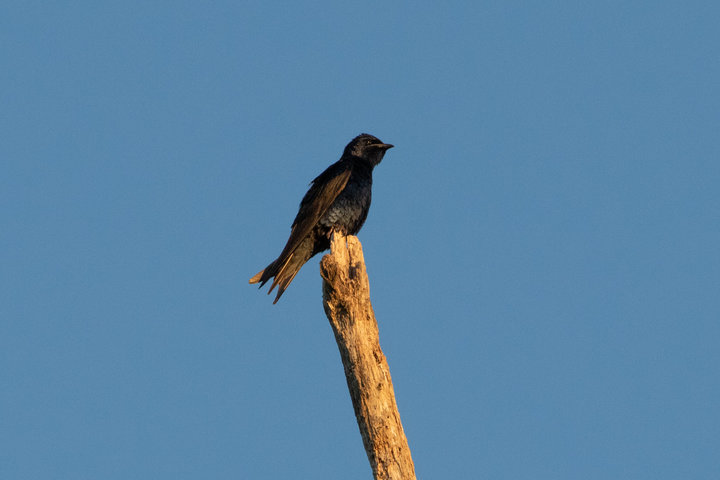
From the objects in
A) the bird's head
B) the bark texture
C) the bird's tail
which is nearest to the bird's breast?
the bird's tail

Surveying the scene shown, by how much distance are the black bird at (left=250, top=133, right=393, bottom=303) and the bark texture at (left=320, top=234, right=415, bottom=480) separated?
1724 millimetres

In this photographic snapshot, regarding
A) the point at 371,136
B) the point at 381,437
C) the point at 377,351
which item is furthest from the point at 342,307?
the point at 371,136

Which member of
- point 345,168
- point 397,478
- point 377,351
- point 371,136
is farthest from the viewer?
point 371,136

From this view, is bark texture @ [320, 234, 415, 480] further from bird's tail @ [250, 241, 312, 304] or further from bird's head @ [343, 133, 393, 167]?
bird's head @ [343, 133, 393, 167]

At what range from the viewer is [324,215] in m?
7.68

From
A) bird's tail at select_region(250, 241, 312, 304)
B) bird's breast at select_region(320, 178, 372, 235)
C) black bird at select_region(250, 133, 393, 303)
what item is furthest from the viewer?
bird's breast at select_region(320, 178, 372, 235)

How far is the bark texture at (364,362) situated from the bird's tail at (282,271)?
5.43ft

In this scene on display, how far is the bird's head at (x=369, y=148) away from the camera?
332 inches

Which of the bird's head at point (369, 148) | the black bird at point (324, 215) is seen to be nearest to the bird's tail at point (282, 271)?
the black bird at point (324, 215)

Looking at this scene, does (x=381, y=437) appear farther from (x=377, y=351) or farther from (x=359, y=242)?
(x=359, y=242)

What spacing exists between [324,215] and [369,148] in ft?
3.90

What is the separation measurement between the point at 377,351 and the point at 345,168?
2.98 metres

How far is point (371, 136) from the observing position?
28.2 feet

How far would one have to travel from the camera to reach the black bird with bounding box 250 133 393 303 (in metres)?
7.50
